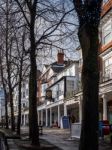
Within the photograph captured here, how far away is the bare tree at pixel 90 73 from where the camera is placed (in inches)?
488

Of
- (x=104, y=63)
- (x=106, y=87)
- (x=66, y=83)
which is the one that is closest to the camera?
(x=106, y=87)

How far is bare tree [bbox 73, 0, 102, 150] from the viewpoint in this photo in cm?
1239

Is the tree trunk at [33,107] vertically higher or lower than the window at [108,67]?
lower

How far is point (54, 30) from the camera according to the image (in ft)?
A: 74.4

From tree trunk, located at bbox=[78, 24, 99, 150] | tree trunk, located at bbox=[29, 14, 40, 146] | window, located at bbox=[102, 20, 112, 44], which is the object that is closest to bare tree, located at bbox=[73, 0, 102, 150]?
A: tree trunk, located at bbox=[78, 24, 99, 150]

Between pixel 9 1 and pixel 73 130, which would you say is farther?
pixel 73 130

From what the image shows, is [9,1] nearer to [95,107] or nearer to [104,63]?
[95,107]

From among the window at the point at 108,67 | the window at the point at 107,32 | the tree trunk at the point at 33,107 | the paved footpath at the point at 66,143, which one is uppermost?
the window at the point at 107,32

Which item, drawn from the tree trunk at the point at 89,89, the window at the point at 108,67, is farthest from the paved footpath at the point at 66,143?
the window at the point at 108,67

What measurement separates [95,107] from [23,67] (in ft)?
75.2

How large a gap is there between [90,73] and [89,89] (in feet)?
1.50

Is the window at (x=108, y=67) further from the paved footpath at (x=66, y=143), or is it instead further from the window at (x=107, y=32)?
the paved footpath at (x=66, y=143)

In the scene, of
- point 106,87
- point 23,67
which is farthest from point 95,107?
point 106,87

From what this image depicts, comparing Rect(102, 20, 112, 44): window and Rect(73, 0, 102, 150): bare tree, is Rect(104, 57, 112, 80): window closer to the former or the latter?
Rect(102, 20, 112, 44): window
